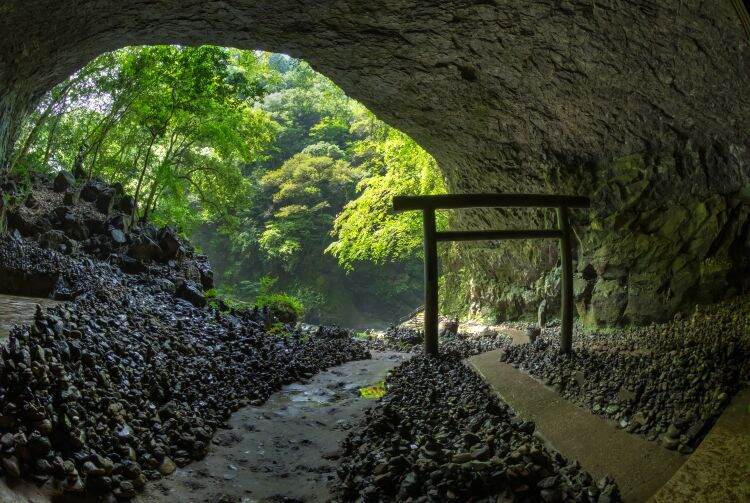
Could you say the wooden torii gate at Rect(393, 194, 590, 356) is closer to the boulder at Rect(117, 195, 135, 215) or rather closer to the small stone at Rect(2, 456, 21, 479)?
the small stone at Rect(2, 456, 21, 479)

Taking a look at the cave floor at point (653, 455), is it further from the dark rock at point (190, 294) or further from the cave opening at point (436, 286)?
the dark rock at point (190, 294)

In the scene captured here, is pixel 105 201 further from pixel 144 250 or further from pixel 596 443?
pixel 596 443

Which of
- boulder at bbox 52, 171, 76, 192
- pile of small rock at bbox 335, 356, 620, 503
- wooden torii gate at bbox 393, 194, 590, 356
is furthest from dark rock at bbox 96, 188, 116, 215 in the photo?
pile of small rock at bbox 335, 356, 620, 503

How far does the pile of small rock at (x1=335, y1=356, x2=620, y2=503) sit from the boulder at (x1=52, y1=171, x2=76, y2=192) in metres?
8.72

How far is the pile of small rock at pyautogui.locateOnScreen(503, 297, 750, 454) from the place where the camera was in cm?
325

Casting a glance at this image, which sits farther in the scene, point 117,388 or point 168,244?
point 168,244

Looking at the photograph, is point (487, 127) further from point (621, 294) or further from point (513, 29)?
point (621, 294)

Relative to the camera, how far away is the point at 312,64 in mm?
8773

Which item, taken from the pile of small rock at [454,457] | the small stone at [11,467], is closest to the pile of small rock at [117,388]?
the small stone at [11,467]

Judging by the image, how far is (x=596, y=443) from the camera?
3.28m

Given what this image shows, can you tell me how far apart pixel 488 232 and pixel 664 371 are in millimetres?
3148

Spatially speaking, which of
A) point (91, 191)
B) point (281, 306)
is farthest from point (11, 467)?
point (281, 306)

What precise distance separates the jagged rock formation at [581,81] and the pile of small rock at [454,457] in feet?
12.9

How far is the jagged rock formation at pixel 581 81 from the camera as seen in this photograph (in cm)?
538
